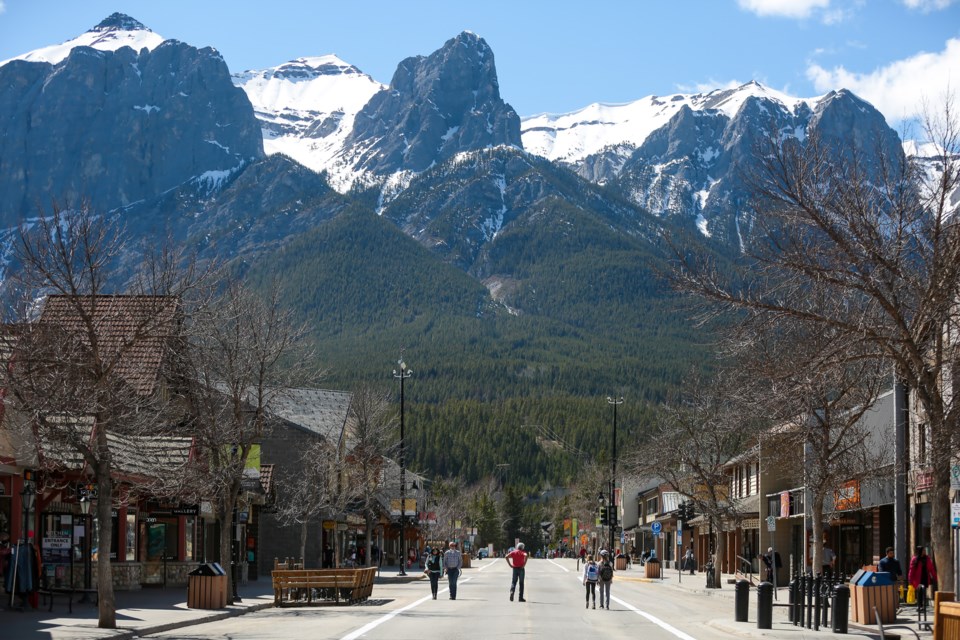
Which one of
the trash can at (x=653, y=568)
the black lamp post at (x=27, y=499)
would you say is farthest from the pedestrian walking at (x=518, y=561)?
the trash can at (x=653, y=568)

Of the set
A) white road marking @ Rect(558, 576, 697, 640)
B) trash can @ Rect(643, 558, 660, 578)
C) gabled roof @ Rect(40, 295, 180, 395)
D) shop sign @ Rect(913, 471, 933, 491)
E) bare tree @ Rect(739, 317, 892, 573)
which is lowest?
trash can @ Rect(643, 558, 660, 578)

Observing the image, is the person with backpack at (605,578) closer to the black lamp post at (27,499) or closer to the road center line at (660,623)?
the road center line at (660,623)

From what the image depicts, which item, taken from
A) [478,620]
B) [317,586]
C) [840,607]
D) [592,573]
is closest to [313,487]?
[317,586]

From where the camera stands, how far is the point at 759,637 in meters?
22.7

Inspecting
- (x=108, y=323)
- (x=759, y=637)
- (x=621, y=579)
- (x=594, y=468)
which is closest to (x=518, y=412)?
(x=594, y=468)

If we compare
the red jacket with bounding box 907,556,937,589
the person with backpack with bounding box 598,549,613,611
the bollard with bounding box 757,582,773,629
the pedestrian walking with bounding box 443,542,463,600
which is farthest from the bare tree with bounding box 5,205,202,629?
the red jacket with bounding box 907,556,937,589

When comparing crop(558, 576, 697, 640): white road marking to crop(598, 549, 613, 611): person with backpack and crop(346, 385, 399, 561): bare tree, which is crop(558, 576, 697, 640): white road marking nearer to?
crop(598, 549, 613, 611): person with backpack

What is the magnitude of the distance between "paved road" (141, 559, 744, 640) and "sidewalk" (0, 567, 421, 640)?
23.7 inches

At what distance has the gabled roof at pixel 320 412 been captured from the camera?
63.7 metres

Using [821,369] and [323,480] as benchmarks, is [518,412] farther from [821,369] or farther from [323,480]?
[821,369]

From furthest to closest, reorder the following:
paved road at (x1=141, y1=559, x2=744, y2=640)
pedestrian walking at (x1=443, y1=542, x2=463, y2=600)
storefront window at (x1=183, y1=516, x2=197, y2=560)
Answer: storefront window at (x1=183, y1=516, x2=197, y2=560) < pedestrian walking at (x1=443, y1=542, x2=463, y2=600) < paved road at (x1=141, y1=559, x2=744, y2=640)

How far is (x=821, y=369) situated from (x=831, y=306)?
8.85ft

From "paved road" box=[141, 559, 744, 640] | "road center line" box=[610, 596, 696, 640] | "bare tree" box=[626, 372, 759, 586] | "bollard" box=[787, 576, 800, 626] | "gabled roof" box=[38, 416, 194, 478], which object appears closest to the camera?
"paved road" box=[141, 559, 744, 640]

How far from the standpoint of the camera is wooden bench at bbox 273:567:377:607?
33.2 m
